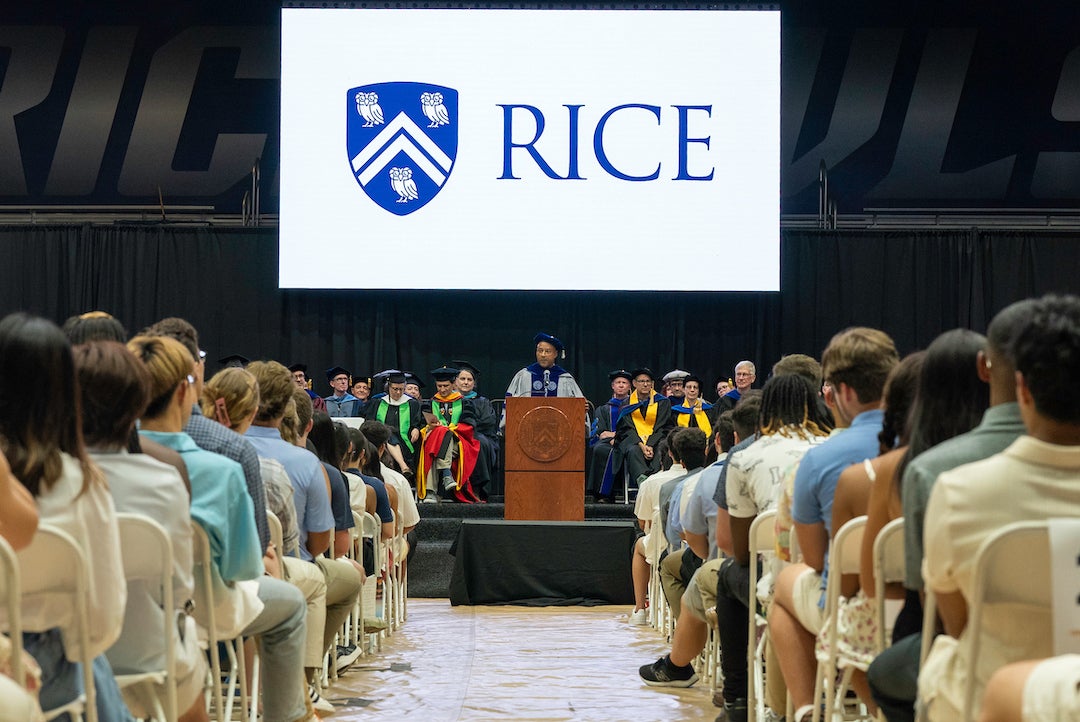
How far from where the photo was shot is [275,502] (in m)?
3.74

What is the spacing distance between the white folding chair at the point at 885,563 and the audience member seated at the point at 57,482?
131cm

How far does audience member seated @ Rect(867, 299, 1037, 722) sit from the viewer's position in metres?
1.94

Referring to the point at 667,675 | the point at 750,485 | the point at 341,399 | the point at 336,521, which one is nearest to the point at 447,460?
the point at 341,399

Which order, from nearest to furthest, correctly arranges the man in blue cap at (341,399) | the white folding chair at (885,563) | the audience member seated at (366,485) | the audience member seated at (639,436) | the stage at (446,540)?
the white folding chair at (885,563) → the audience member seated at (366,485) → the stage at (446,540) → the audience member seated at (639,436) → the man in blue cap at (341,399)

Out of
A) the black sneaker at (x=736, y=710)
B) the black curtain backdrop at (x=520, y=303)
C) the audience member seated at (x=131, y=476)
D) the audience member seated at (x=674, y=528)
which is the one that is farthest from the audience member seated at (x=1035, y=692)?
the black curtain backdrop at (x=520, y=303)

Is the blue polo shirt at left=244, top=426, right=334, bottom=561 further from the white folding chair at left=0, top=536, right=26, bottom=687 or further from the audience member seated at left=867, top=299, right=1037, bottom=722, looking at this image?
the audience member seated at left=867, top=299, right=1037, bottom=722

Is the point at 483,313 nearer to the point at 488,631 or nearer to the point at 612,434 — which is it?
the point at 612,434

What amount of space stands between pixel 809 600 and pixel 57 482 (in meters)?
1.61

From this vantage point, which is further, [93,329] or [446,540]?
[446,540]

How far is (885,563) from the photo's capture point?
7.75 feet

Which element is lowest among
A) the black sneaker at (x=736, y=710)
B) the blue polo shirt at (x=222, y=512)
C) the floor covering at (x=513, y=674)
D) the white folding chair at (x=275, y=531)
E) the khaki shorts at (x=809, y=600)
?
the floor covering at (x=513, y=674)

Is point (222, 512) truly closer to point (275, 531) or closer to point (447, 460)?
point (275, 531)

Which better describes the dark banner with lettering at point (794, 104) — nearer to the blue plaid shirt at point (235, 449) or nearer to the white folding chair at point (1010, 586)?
the blue plaid shirt at point (235, 449)

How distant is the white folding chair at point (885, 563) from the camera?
2.31m
